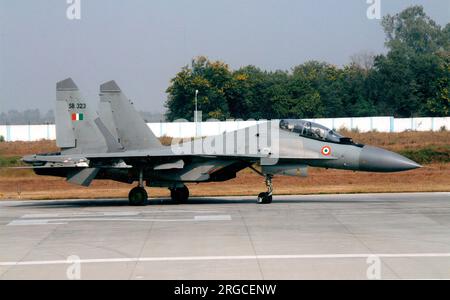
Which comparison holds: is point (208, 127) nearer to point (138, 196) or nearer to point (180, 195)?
point (180, 195)

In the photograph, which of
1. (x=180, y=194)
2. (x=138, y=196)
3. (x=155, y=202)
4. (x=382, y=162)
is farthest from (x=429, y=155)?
(x=138, y=196)

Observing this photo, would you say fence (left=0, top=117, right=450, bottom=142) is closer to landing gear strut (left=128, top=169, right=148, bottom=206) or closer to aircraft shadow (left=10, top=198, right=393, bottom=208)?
aircraft shadow (left=10, top=198, right=393, bottom=208)

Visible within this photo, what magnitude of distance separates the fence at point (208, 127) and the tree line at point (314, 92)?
22.3 ft

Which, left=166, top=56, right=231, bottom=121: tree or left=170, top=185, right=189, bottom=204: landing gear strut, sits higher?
left=166, top=56, right=231, bottom=121: tree

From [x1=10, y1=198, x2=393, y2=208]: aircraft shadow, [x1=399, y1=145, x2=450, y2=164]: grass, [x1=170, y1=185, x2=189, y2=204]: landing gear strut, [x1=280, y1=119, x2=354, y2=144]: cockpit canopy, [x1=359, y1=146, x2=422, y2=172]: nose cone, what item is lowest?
[x1=10, y1=198, x2=393, y2=208]: aircraft shadow

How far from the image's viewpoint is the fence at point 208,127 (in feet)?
176

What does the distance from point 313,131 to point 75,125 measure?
8.22 m

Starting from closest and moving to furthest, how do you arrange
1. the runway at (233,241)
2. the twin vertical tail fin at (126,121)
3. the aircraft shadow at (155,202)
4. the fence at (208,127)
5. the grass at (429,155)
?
the runway at (233,241), the aircraft shadow at (155,202), the twin vertical tail fin at (126,121), the grass at (429,155), the fence at (208,127)

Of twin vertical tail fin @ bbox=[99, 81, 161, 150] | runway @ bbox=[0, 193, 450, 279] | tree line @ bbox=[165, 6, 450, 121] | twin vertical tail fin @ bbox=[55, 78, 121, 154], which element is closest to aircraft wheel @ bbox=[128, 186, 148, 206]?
runway @ bbox=[0, 193, 450, 279]

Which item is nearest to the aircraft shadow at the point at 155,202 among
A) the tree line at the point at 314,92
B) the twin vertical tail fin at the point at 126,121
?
the twin vertical tail fin at the point at 126,121

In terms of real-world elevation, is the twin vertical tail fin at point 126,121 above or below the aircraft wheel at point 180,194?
above

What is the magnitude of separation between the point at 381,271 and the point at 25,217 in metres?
12.7

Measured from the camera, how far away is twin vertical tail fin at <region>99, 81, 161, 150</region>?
2569cm

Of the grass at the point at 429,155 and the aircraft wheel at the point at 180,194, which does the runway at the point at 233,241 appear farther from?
the grass at the point at 429,155
